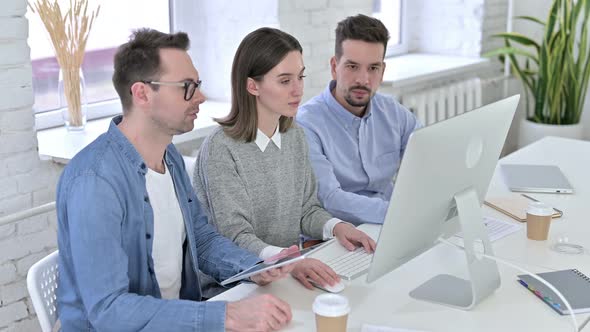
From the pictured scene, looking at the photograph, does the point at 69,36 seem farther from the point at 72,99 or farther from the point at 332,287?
the point at 332,287

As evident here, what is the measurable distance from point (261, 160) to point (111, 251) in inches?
27.7

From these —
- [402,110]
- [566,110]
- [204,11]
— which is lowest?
[566,110]

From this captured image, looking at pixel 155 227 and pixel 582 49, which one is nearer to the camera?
pixel 155 227

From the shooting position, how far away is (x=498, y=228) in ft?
7.41

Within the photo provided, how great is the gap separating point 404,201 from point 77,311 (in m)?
0.74

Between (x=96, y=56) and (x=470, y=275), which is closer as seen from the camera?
(x=470, y=275)

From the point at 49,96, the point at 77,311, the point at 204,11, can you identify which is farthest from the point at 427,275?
the point at 204,11

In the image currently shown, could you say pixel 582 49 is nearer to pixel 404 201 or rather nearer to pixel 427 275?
pixel 427 275

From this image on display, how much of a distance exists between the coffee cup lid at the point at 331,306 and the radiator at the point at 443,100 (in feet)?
9.10

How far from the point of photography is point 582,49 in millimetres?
4582

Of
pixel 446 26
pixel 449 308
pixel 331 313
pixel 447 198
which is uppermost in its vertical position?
pixel 446 26

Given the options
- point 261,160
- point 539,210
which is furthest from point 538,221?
point 261,160

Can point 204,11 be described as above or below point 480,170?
above

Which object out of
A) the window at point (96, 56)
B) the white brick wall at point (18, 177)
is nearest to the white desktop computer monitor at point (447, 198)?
the white brick wall at point (18, 177)
